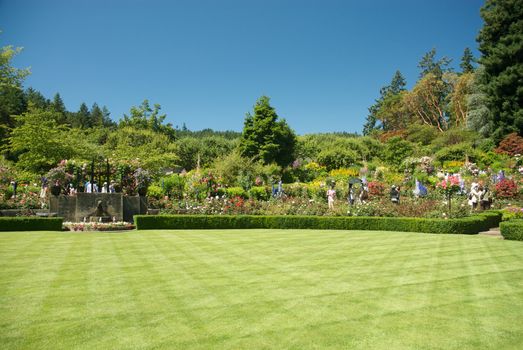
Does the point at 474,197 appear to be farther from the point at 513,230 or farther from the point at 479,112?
the point at 479,112

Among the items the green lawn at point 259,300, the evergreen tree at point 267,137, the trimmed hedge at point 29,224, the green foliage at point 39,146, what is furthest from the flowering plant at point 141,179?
the evergreen tree at point 267,137

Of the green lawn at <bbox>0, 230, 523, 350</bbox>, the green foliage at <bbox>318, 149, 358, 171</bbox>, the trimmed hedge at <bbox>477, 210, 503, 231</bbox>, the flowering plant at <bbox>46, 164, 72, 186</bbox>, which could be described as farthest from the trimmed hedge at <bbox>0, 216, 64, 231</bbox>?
the green foliage at <bbox>318, 149, 358, 171</bbox>

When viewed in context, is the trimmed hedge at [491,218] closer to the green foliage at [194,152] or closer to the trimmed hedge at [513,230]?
the trimmed hedge at [513,230]

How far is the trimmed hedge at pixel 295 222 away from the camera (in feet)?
48.9

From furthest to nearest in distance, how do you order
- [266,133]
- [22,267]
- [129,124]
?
1. [129,124]
2. [266,133]
3. [22,267]

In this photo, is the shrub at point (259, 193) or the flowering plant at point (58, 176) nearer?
the flowering plant at point (58, 176)

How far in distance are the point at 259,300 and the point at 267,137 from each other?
39.7m

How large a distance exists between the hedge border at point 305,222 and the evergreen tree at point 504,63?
21.6m

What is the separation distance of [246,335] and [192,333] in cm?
51

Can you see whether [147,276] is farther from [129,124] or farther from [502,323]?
[129,124]

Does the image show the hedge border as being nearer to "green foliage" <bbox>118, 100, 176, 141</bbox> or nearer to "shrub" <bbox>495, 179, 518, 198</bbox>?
"shrub" <bbox>495, 179, 518, 198</bbox>

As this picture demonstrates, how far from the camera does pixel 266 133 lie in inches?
1758

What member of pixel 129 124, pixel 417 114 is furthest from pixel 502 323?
pixel 417 114

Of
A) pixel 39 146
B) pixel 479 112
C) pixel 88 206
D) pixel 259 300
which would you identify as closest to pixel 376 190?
pixel 88 206
